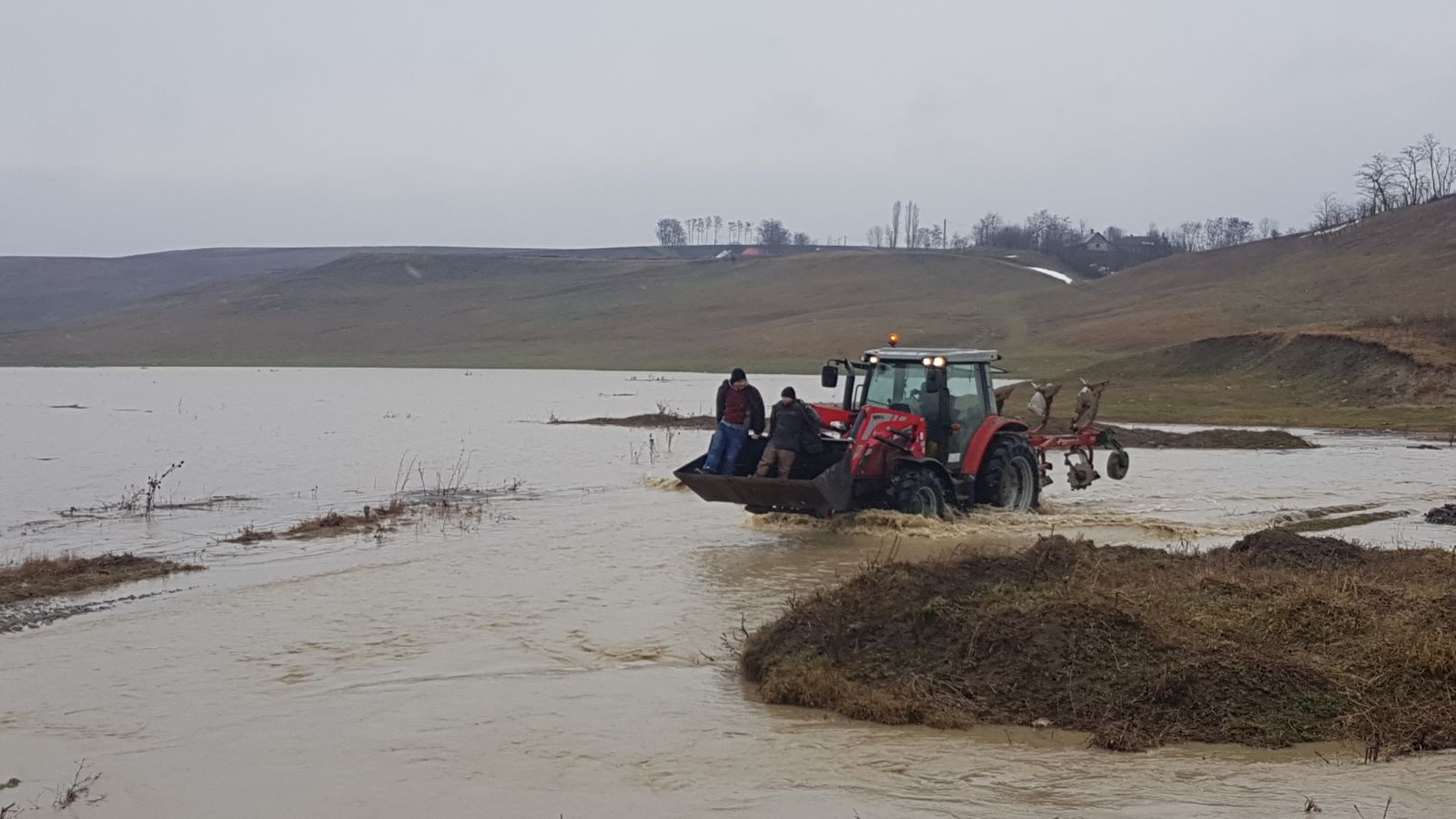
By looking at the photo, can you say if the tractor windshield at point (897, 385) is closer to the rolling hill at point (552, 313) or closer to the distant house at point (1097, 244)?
the rolling hill at point (552, 313)

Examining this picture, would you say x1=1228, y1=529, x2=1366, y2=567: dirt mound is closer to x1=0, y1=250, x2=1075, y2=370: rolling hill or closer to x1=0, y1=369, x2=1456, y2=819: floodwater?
x1=0, y1=369, x2=1456, y2=819: floodwater

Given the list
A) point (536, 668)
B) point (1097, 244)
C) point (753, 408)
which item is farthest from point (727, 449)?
point (1097, 244)

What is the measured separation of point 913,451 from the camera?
1596cm

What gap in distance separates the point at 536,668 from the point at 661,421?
958 inches

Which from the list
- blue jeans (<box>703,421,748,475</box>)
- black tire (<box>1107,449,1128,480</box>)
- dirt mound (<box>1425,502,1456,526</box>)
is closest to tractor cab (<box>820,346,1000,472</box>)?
blue jeans (<box>703,421,748,475</box>)

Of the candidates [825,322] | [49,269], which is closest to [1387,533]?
[825,322]

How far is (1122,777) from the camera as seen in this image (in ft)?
23.5

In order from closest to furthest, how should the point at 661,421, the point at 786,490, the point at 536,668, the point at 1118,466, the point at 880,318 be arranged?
the point at 536,668, the point at 786,490, the point at 1118,466, the point at 661,421, the point at 880,318

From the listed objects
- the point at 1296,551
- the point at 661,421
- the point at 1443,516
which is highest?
the point at 661,421

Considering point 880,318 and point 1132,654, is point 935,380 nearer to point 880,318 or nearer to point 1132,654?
point 1132,654

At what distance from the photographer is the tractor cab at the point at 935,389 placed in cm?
1639

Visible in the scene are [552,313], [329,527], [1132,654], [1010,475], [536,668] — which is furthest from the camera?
[552,313]

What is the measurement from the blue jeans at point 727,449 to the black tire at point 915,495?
167cm

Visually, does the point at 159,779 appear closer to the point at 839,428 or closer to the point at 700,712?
the point at 700,712
